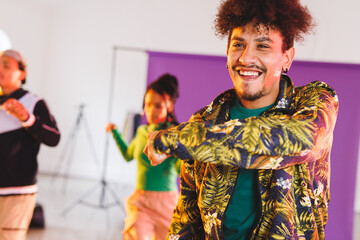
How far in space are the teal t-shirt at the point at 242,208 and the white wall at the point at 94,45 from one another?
18.9ft

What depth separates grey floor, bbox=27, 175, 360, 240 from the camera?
429 centimetres

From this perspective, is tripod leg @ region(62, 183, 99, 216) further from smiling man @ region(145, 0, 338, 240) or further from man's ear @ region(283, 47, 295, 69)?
man's ear @ region(283, 47, 295, 69)

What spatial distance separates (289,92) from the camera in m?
1.28

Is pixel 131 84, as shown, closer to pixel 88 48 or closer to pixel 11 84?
pixel 88 48

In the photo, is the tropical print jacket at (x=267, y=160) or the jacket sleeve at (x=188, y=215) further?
the jacket sleeve at (x=188, y=215)

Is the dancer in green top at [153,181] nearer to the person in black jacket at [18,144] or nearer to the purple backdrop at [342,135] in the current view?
the person in black jacket at [18,144]

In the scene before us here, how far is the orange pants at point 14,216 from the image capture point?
2381 millimetres

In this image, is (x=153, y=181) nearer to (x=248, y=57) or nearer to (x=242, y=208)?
(x=242, y=208)

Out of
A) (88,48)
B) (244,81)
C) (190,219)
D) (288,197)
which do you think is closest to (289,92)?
(244,81)

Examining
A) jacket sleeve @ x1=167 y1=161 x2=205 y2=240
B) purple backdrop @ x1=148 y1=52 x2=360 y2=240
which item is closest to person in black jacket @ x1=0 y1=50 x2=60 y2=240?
jacket sleeve @ x1=167 y1=161 x2=205 y2=240

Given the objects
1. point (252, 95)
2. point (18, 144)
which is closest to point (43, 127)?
point (18, 144)

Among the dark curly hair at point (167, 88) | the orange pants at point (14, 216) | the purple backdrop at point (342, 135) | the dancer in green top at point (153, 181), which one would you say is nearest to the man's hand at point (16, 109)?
the orange pants at point (14, 216)

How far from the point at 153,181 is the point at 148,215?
0.80 feet

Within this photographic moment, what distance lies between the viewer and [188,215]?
4.40ft
